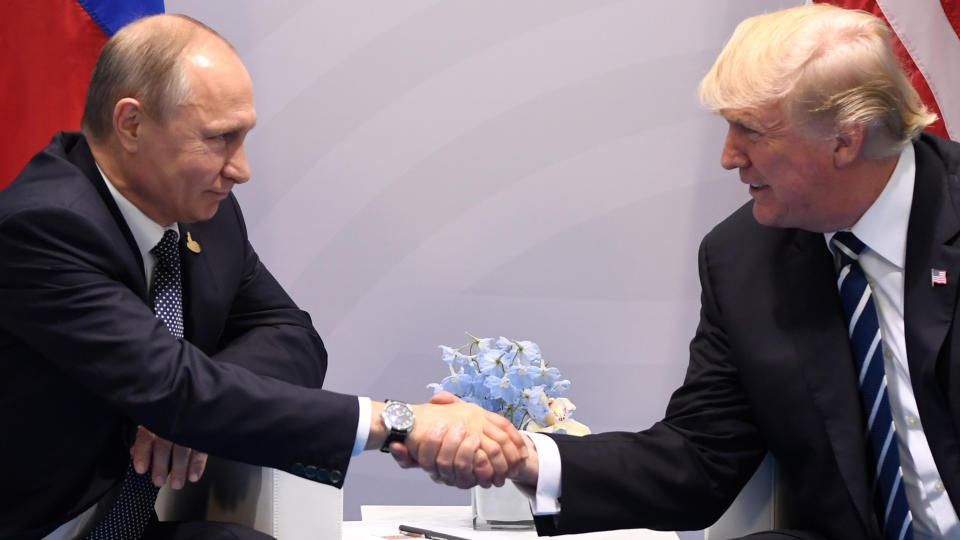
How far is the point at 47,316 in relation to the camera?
2049mm

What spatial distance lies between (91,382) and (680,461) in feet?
3.85

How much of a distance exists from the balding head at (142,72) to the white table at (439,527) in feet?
3.89

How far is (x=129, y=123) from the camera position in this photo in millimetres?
2232

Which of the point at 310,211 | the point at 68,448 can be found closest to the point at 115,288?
the point at 68,448

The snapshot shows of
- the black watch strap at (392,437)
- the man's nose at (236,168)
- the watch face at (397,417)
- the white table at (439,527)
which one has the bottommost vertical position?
the white table at (439,527)

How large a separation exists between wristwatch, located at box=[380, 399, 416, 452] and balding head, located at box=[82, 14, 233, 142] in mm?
720

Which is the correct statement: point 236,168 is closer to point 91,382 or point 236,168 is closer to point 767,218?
point 91,382

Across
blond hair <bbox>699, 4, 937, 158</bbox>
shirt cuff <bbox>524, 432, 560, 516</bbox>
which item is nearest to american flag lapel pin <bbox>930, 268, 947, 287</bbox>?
blond hair <bbox>699, 4, 937, 158</bbox>

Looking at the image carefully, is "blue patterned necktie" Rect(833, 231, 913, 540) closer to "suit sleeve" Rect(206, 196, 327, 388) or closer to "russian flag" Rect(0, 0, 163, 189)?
"suit sleeve" Rect(206, 196, 327, 388)

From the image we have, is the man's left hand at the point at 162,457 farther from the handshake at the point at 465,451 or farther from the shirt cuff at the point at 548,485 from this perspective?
the shirt cuff at the point at 548,485

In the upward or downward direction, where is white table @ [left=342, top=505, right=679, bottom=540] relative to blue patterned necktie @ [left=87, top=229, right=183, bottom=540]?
downward

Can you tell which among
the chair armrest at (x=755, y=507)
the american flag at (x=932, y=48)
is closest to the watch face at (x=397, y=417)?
the chair armrest at (x=755, y=507)

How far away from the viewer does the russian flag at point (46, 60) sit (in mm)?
3324

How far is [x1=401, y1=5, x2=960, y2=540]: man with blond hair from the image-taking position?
7.20 feet
